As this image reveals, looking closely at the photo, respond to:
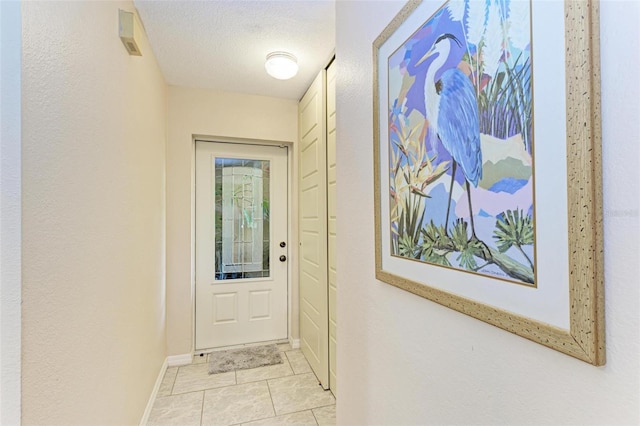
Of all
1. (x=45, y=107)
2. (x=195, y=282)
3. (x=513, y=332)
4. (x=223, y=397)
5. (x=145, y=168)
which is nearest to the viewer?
(x=513, y=332)

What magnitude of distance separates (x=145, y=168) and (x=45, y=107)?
1.13m

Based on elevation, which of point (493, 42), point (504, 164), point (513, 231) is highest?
point (493, 42)

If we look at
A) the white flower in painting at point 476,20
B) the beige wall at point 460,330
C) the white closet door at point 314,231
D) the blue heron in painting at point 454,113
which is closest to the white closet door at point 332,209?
the white closet door at point 314,231

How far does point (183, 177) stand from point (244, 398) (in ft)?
6.10

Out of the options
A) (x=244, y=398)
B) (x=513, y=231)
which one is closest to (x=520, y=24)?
(x=513, y=231)

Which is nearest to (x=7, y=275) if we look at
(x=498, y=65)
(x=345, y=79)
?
(x=498, y=65)

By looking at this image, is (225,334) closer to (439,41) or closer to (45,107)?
(45,107)

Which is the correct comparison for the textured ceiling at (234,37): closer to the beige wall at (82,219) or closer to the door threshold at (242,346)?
the beige wall at (82,219)

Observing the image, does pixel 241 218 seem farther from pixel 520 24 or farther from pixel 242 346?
pixel 520 24

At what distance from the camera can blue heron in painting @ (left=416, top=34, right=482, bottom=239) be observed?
→ 27.4 inches

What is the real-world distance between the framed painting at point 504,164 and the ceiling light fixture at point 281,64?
1393mm

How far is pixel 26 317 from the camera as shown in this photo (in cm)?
78

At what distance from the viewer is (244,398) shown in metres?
2.17

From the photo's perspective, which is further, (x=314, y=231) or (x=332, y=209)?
(x=314, y=231)
